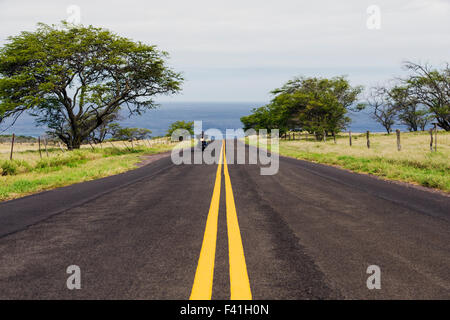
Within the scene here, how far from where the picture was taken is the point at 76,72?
2464cm

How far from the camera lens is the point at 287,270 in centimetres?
298

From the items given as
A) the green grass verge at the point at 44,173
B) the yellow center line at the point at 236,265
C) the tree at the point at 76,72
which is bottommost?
the yellow center line at the point at 236,265

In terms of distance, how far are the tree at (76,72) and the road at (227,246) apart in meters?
19.0

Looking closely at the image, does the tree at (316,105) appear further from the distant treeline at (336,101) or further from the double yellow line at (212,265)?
the double yellow line at (212,265)

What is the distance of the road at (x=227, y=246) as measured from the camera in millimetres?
2639

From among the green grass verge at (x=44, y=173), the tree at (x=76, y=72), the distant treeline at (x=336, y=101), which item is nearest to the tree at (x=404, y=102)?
the distant treeline at (x=336, y=101)

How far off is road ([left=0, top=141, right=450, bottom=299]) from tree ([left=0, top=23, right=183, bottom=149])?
→ 62.4 ft

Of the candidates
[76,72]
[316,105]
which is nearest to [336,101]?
[316,105]

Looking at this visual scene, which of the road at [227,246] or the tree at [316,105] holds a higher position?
the tree at [316,105]

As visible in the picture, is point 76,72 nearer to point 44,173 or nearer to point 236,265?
point 44,173

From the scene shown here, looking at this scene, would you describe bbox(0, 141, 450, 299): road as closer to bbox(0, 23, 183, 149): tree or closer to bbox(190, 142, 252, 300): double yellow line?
bbox(190, 142, 252, 300): double yellow line

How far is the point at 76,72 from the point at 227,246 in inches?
1015

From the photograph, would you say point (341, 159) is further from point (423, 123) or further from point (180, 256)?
point (423, 123)
